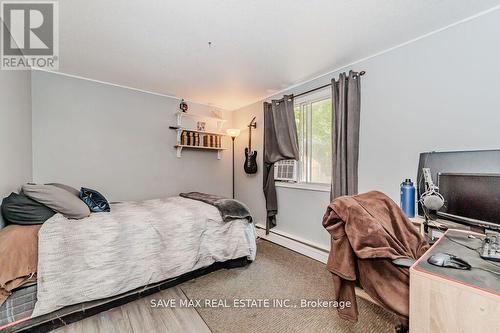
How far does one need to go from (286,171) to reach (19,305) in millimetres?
2927

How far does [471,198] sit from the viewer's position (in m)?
1.45

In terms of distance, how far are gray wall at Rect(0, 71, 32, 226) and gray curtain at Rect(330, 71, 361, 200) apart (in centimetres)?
303

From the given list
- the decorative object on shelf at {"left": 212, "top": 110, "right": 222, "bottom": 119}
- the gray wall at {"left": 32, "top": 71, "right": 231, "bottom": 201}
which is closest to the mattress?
the gray wall at {"left": 32, "top": 71, "right": 231, "bottom": 201}

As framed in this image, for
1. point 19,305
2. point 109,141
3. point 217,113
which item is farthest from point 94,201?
point 217,113

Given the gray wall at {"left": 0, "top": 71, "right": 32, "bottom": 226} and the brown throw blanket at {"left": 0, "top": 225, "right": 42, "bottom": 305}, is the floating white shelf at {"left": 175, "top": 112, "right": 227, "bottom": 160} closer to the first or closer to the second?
the gray wall at {"left": 0, "top": 71, "right": 32, "bottom": 226}

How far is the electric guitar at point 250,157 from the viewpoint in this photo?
3.80 meters

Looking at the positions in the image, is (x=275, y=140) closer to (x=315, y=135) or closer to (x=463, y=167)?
(x=315, y=135)

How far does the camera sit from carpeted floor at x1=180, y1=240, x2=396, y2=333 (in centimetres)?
164

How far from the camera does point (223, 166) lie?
4.25 meters

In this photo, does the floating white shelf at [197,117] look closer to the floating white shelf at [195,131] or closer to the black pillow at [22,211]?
the floating white shelf at [195,131]

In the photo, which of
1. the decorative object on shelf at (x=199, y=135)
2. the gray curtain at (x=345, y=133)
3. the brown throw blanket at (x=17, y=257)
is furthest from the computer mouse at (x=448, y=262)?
the decorative object on shelf at (x=199, y=135)

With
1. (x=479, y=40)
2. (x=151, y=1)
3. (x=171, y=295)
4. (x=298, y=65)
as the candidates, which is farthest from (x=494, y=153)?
(x=171, y=295)

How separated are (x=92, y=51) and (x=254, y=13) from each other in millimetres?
1702

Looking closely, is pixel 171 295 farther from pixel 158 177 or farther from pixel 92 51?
pixel 92 51
